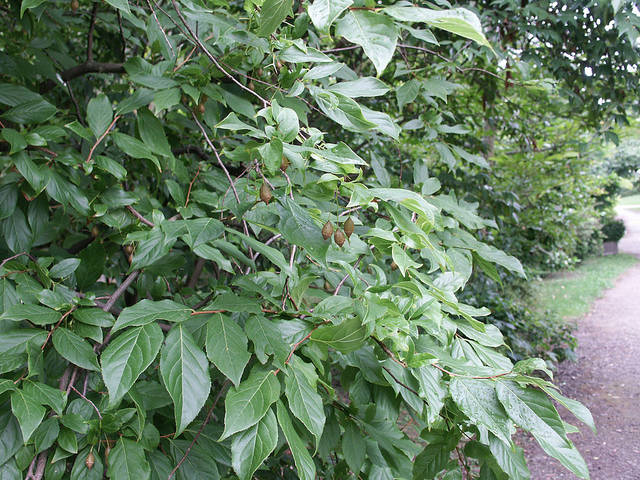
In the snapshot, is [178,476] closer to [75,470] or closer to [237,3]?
[75,470]

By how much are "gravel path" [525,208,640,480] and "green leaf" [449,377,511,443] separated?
4025 millimetres

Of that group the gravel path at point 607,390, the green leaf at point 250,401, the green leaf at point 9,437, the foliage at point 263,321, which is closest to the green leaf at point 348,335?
the foliage at point 263,321

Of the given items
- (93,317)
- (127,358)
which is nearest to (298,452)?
(127,358)

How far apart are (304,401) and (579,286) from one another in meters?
12.8

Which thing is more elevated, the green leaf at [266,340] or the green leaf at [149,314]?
the green leaf at [266,340]

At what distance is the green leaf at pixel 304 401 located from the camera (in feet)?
3.02

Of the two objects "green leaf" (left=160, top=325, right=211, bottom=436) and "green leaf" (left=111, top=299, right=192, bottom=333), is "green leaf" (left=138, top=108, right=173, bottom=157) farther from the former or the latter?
"green leaf" (left=160, top=325, right=211, bottom=436)

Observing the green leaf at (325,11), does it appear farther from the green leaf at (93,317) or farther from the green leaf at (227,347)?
the green leaf at (93,317)

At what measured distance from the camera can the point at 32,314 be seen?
42.1 inches

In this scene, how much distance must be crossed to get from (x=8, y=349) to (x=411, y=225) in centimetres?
88

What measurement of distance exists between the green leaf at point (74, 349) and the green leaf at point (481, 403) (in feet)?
2.50

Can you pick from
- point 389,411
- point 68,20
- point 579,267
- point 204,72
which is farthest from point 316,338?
point 579,267

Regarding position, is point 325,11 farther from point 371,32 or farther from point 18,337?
point 18,337

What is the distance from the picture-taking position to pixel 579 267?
15023mm
